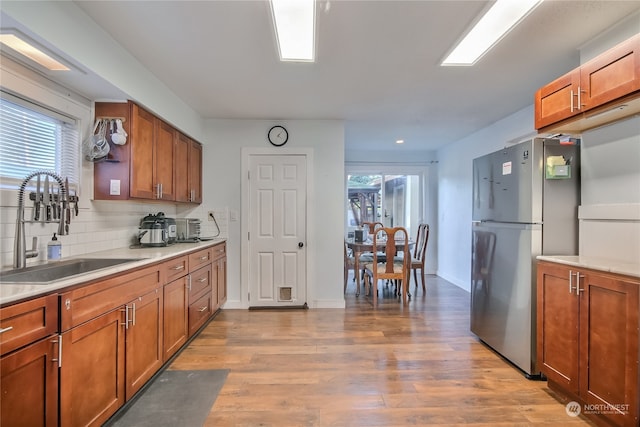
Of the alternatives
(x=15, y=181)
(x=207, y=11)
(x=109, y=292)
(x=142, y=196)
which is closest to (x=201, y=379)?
(x=109, y=292)

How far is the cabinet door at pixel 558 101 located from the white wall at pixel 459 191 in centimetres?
156

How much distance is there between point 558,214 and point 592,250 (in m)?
0.31

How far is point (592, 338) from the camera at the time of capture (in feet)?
5.36

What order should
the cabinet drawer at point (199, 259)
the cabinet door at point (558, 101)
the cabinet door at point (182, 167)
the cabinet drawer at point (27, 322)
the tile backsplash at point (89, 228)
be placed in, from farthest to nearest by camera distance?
the cabinet door at point (182, 167) → the cabinet drawer at point (199, 259) → the cabinet door at point (558, 101) → the tile backsplash at point (89, 228) → the cabinet drawer at point (27, 322)

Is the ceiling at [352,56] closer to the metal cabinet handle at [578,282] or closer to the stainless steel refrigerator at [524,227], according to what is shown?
the stainless steel refrigerator at [524,227]

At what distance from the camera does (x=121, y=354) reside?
1667 mm

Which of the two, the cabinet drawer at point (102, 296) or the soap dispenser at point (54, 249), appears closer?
the cabinet drawer at point (102, 296)

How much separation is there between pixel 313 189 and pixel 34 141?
2.56m

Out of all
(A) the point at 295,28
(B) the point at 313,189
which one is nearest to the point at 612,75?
(A) the point at 295,28

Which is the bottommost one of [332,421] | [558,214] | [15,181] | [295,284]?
[332,421]

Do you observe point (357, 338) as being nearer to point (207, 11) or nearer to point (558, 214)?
point (558, 214)

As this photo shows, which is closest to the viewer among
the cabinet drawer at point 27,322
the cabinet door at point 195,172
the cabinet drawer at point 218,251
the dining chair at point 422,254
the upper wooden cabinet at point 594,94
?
the cabinet drawer at point 27,322

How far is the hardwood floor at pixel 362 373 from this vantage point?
5.69 feet

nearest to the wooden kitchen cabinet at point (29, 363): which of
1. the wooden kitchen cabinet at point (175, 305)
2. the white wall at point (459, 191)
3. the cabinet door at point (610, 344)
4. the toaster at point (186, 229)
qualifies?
the wooden kitchen cabinet at point (175, 305)
